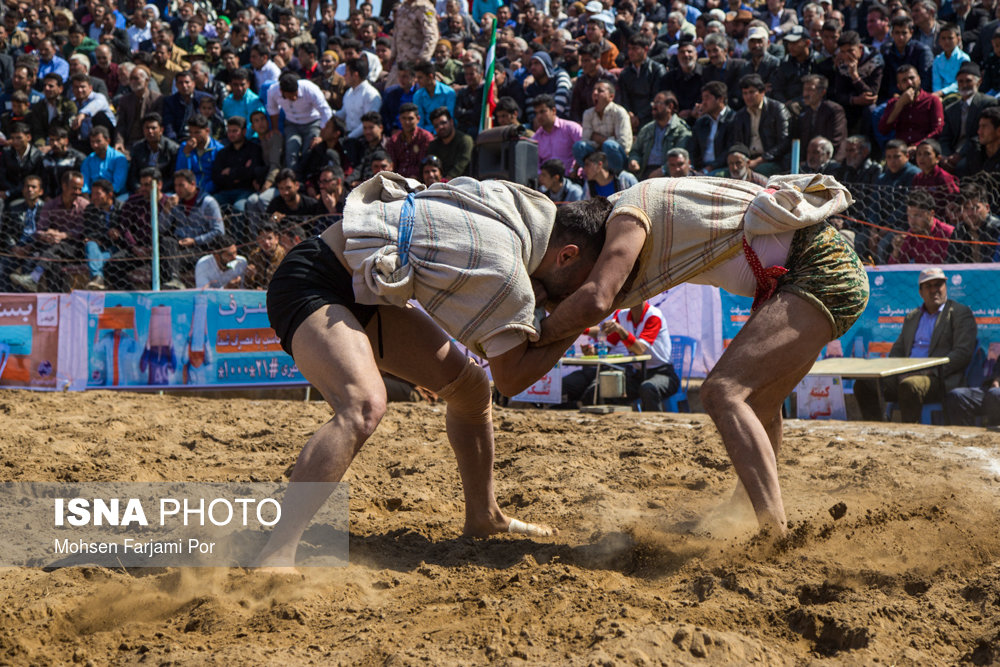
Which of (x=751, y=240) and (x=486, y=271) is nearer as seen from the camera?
(x=486, y=271)

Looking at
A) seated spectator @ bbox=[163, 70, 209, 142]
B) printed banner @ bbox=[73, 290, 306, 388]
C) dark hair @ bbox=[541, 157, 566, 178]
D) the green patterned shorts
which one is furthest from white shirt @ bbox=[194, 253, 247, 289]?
the green patterned shorts

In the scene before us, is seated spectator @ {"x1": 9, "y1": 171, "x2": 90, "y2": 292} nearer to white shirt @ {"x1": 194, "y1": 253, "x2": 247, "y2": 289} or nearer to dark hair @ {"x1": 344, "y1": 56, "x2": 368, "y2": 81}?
white shirt @ {"x1": 194, "y1": 253, "x2": 247, "y2": 289}

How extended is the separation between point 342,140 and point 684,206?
914 cm

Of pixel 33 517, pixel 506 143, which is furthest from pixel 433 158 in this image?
pixel 33 517

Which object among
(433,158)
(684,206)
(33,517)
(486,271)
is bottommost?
(33,517)

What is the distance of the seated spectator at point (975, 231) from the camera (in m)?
7.69

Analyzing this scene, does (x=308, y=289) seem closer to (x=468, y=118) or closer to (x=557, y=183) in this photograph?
(x=557, y=183)

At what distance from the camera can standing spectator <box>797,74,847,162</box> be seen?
9.73 metres

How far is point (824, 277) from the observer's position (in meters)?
3.36

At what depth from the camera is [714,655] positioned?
2488 mm

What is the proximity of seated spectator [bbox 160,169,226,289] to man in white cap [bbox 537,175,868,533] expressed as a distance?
7.08m

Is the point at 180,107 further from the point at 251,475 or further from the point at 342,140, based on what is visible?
the point at 251,475

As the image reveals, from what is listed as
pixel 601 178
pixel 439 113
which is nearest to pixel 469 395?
pixel 601 178

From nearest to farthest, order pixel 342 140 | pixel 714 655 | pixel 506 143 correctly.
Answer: pixel 714 655
pixel 506 143
pixel 342 140
